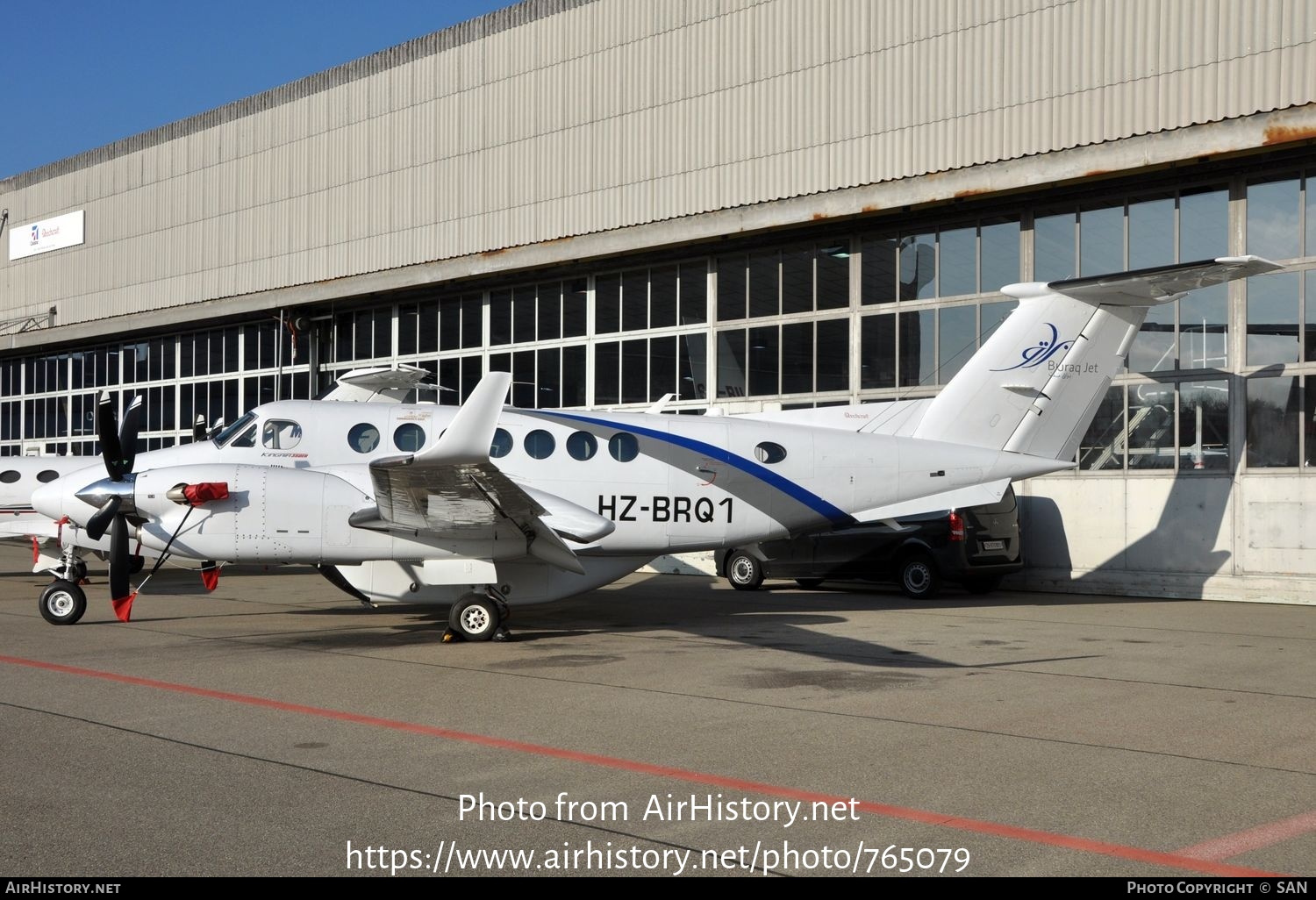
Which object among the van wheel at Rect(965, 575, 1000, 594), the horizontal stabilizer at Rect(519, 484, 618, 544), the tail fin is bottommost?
the van wheel at Rect(965, 575, 1000, 594)

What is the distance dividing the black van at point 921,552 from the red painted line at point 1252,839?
Answer: 1219cm

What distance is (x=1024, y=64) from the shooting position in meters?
21.1

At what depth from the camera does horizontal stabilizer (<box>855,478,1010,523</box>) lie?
50.0ft

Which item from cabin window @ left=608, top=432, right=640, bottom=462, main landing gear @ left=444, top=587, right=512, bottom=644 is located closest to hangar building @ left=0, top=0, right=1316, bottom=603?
cabin window @ left=608, top=432, right=640, bottom=462

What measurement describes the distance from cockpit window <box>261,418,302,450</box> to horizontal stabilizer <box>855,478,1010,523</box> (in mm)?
7397

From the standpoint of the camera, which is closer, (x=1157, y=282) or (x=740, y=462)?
(x=740, y=462)

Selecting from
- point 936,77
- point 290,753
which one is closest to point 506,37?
point 936,77

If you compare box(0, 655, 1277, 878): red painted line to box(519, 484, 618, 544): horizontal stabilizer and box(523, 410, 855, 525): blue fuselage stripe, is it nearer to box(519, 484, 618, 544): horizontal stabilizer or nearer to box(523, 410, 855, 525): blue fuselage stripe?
box(519, 484, 618, 544): horizontal stabilizer

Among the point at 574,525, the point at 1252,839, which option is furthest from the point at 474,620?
the point at 1252,839

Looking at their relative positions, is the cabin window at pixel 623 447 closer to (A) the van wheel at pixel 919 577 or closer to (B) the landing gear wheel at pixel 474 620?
(B) the landing gear wheel at pixel 474 620

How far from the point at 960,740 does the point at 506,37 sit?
25.2 m

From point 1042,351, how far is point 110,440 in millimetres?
12034

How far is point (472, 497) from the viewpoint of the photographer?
12078 mm

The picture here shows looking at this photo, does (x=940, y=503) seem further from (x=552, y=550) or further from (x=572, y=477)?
(x=552, y=550)
